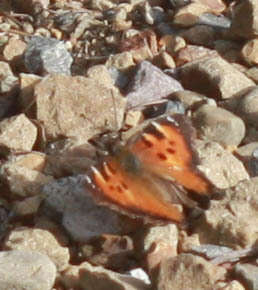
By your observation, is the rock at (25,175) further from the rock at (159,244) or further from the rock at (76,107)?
the rock at (159,244)

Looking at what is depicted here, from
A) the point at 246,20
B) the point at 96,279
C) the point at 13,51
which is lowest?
the point at 13,51

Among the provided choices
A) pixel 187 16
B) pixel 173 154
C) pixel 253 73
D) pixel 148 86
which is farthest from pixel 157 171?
pixel 187 16

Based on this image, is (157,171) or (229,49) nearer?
(157,171)

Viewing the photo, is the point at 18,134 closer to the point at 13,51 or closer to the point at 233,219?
the point at 13,51

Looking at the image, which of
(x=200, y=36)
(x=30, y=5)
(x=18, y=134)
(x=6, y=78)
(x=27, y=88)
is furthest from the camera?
(x=30, y=5)

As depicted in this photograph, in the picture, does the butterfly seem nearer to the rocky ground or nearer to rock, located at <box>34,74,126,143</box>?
the rocky ground

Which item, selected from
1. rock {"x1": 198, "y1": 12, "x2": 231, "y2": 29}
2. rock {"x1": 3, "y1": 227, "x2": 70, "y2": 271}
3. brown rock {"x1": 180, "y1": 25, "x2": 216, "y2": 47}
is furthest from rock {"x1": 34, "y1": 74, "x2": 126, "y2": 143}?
rock {"x1": 198, "y1": 12, "x2": 231, "y2": 29}
